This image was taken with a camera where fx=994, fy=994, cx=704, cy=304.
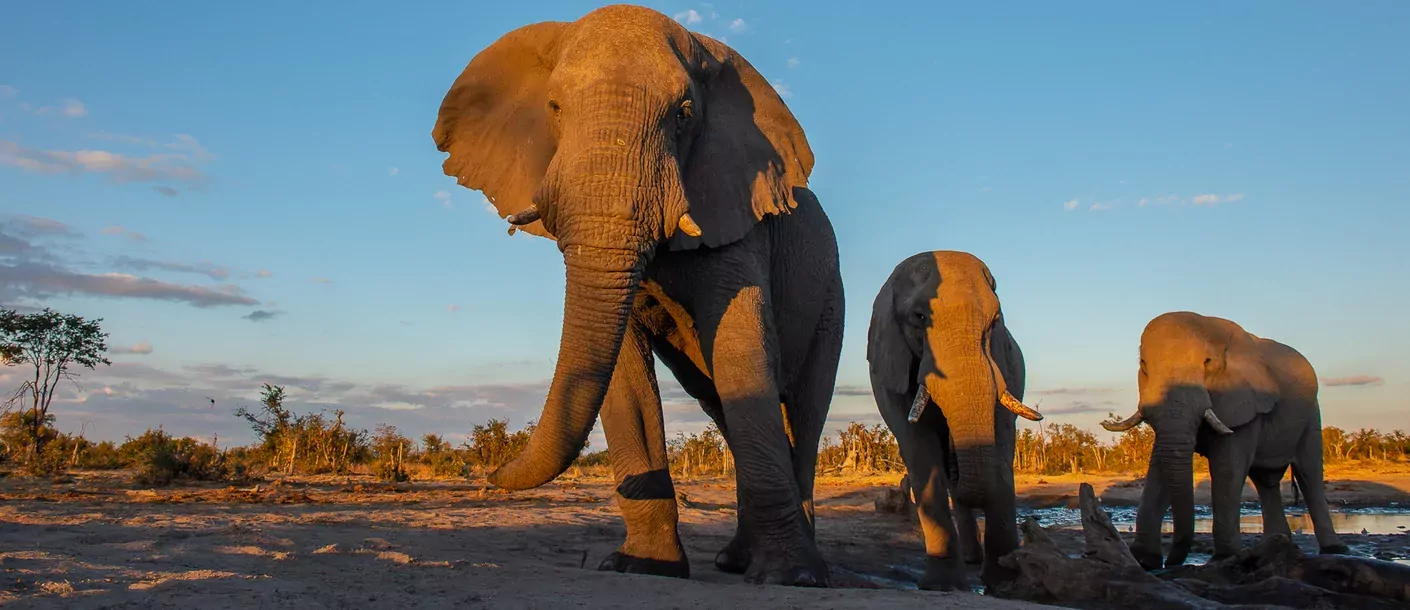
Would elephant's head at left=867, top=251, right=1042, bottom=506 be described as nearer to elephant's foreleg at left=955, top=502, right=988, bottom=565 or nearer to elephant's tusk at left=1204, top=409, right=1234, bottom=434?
elephant's foreleg at left=955, top=502, right=988, bottom=565

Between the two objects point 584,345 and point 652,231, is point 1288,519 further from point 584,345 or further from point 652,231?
point 584,345

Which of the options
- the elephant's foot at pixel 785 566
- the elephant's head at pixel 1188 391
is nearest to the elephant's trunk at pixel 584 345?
the elephant's foot at pixel 785 566

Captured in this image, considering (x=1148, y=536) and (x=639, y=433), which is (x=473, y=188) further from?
(x=1148, y=536)

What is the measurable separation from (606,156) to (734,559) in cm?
364

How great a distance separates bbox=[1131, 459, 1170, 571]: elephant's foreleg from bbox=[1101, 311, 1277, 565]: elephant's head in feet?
0.12

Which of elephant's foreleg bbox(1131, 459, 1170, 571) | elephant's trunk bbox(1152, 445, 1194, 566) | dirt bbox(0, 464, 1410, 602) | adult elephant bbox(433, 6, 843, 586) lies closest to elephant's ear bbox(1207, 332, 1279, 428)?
elephant's trunk bbox(1152, 445, 1194, 566)

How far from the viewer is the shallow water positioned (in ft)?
49.1

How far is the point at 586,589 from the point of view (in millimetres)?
5383

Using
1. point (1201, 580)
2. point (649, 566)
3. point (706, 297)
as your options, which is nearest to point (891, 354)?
point (706, 297)

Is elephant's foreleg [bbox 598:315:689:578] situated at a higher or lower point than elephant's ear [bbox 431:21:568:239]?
lower

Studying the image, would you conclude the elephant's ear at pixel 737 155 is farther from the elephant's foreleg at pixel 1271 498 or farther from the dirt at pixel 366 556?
the elephant's foreleg at pixel 1271 498

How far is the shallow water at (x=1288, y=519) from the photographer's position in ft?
49.1

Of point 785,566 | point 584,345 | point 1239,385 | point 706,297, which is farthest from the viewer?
point 1239,385

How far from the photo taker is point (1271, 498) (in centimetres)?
1223
